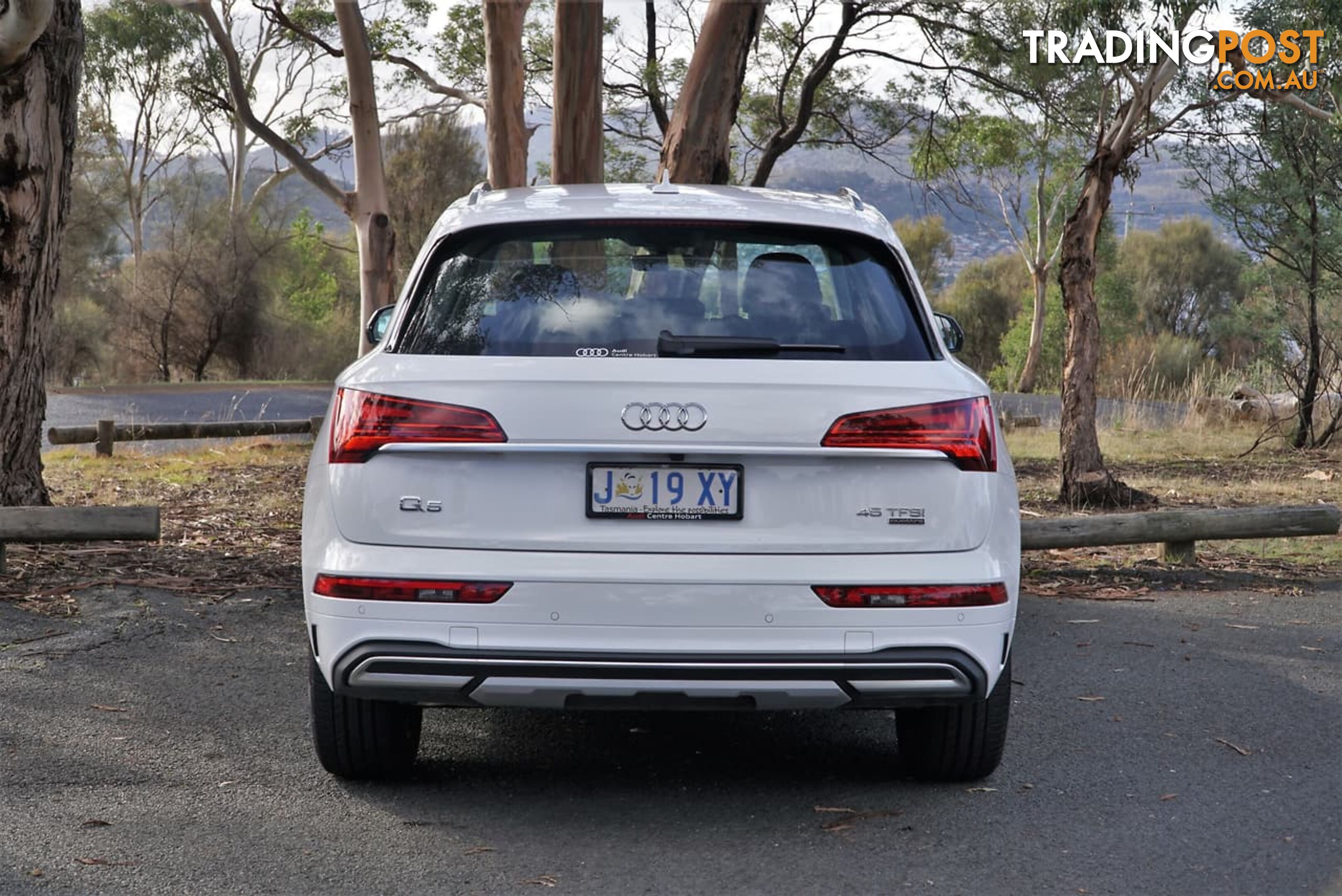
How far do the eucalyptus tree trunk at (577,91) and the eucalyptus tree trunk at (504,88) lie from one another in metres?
2.35

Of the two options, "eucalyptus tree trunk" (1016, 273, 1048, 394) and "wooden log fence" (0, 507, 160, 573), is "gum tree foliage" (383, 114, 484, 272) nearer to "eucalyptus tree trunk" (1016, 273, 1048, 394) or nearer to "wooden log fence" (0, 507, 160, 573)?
"eucalyptus tree trunk" (1016, 273, 1048, 394)

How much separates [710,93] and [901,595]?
32.6ft

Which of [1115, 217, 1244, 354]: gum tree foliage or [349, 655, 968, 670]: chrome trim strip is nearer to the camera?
[349, 655, 968, 670]: chrome trim strip

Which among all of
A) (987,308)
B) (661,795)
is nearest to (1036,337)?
(987,308)

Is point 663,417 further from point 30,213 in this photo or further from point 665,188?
point 30,213

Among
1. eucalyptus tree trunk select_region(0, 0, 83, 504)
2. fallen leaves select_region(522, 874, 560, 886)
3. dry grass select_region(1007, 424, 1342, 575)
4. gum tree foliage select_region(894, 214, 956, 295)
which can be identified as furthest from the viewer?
gum tree foliage select_region(894, 214, 956, 295)

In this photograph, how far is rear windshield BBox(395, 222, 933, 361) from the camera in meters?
3.92

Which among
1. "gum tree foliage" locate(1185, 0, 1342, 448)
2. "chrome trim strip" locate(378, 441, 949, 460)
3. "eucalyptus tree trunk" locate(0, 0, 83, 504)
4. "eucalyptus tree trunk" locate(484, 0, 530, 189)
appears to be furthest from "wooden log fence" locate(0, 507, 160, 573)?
"gum tree foliage" locate(1185, 0, 1342, 448)

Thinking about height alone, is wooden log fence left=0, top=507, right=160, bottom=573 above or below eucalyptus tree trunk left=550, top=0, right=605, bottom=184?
below

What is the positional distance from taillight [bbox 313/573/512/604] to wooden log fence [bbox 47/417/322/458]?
1322 centimetres

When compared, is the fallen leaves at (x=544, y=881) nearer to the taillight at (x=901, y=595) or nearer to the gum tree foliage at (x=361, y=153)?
the taillight at (x=901, y=595)

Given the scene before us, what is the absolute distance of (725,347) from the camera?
3859 millimetres

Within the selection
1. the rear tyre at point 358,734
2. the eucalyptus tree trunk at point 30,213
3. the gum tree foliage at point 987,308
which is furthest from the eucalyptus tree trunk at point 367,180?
the gum tree foliage at point 987,308

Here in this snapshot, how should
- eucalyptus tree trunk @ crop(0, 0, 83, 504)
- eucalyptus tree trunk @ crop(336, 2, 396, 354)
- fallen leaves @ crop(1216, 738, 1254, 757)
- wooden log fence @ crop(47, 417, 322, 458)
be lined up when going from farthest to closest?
eucalyptus tree trunk @ crop(336, 2, 396, 354) < wooden log fence @ crop(47, 417, 322, 458) < eucalyptus tree trunk @ crop(0, 0, 83, 504) < fallen leaves @ crop(1216, 738, 1254, 757)
